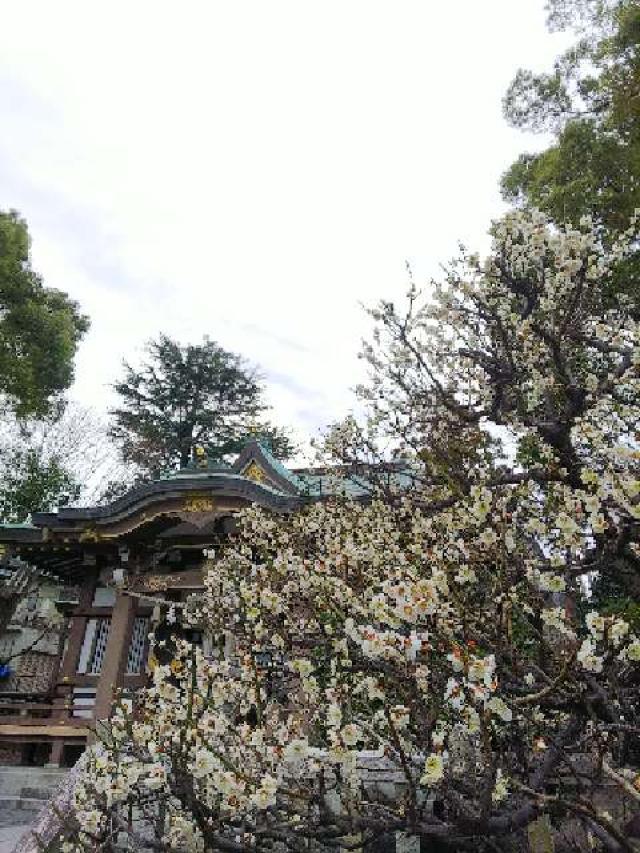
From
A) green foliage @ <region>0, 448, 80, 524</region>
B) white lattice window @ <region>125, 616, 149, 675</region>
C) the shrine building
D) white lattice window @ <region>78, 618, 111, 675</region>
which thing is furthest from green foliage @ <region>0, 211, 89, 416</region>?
green foliage @ <region>0, 448, 80, 524</region>

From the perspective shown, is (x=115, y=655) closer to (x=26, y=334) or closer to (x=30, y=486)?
(x=26, y=334)

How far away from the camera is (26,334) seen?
16859mm

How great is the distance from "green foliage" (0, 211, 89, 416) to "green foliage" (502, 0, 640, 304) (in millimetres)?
12114

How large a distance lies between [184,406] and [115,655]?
23.2 meters

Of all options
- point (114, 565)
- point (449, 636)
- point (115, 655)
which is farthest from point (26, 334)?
point (449, 636)

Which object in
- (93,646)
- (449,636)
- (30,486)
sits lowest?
(449,636)

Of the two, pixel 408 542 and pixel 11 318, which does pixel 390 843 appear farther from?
pixel 11 318

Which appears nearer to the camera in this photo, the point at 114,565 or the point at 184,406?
the point at 114,565

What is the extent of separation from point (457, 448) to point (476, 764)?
11.7ft

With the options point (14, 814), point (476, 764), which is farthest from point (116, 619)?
point (476, 764)

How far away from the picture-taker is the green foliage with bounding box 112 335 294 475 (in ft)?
107

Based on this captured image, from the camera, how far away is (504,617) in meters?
4.25

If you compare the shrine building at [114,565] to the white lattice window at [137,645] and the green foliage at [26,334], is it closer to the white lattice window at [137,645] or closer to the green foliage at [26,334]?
the white lattice window at [137,645]

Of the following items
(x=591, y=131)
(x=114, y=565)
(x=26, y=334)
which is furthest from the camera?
(x=26, y=334)
